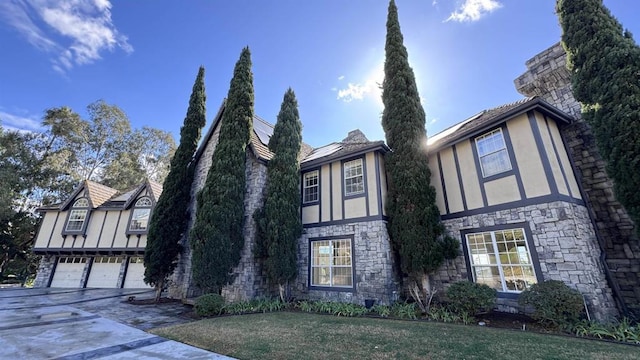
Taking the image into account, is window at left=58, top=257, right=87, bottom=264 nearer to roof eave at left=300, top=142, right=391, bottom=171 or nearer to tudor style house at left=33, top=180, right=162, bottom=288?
tudor style house at left=33, top=180, right=162, bottom=288

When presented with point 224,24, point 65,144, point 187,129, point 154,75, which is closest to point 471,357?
point 224,24

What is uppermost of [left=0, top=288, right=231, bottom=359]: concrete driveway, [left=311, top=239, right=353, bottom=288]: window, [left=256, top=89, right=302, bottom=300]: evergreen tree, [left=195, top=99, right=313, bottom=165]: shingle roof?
[left=195, top=99, right=313, bottom=165]: shingle roof

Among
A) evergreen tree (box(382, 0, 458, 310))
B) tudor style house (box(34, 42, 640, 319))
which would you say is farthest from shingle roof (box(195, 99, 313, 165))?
evergreen tree (box(382, 0, 458, 310))

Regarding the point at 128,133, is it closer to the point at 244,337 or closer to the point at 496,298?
the point at 244,337

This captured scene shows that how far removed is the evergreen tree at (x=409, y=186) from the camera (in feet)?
26.2

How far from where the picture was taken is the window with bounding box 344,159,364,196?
10.2 m

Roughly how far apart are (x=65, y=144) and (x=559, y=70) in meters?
35.3

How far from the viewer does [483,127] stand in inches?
323

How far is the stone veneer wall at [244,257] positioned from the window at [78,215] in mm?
9613

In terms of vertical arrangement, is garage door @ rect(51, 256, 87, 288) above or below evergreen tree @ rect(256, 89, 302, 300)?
below

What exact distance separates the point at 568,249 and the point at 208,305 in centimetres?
1034

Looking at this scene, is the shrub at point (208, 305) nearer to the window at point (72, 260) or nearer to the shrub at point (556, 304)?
the shrub at point (556, 304)

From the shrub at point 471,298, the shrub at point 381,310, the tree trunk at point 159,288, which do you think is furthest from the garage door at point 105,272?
the shrub at point 471,298

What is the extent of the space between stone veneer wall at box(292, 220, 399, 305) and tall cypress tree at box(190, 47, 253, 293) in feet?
10.7
